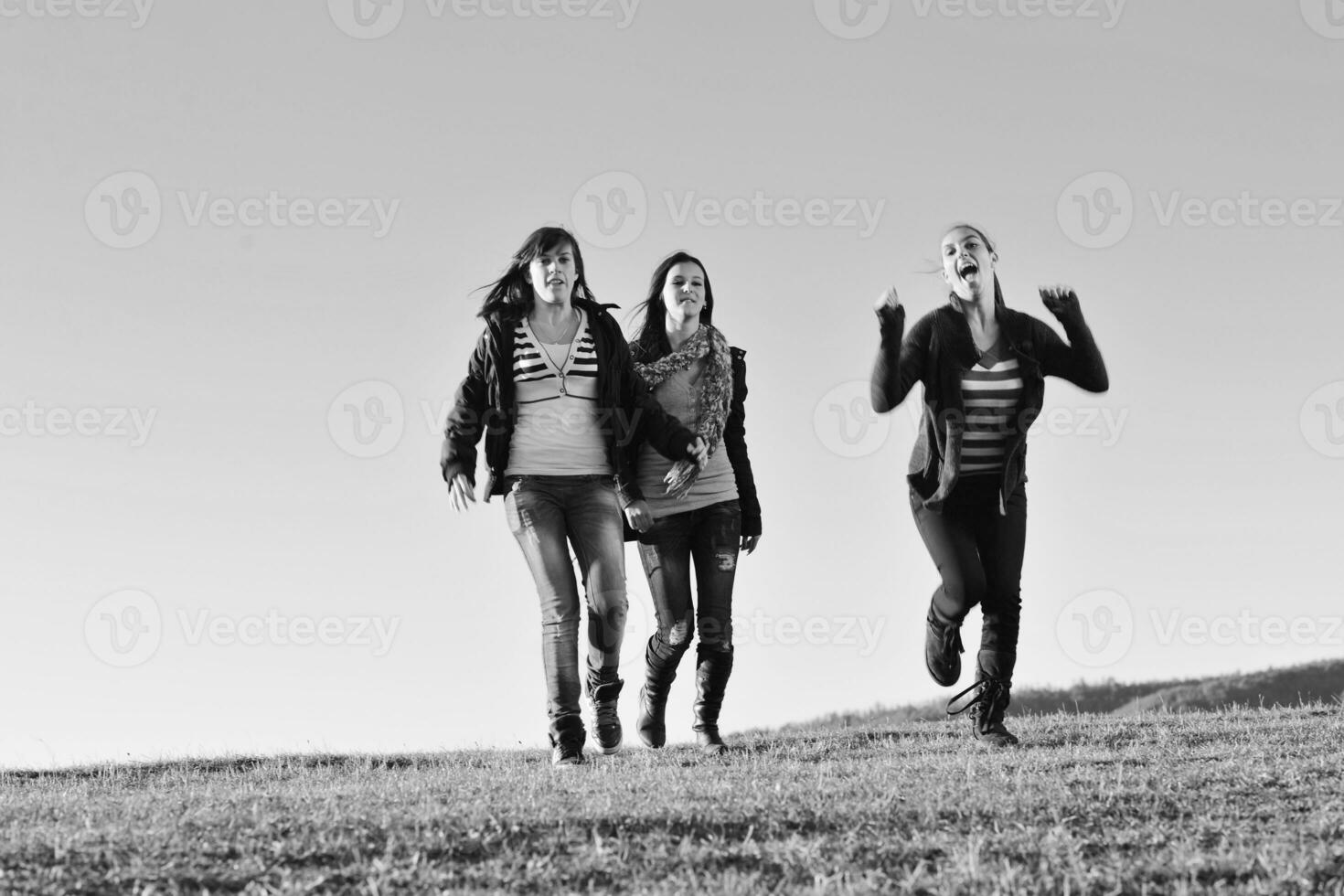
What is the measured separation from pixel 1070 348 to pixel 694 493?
2560 millimetres

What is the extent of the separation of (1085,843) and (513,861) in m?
2.25

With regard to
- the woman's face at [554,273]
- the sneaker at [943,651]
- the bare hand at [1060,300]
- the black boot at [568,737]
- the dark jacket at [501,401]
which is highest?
the woman's face at [554,273]

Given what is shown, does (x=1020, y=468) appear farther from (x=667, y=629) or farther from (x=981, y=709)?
(x=667, y=629)

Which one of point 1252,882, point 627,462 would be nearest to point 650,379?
point 627,462

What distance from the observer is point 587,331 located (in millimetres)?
8805

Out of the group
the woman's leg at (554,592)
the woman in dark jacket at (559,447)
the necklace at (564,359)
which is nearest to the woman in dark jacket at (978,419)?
the woman in dark jacket at (559,447)

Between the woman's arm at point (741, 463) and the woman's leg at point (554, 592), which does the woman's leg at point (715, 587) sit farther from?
the woman's leg at point (554, 592)

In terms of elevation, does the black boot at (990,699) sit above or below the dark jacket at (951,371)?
below

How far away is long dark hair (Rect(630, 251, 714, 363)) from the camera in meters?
9.59

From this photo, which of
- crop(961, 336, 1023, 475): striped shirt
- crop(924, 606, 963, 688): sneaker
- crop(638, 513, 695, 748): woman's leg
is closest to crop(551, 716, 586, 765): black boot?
crop(638, 513, 695, 748): woman's leg

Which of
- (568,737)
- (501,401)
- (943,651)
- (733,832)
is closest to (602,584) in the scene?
(568,737)

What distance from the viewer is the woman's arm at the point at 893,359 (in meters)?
8.82

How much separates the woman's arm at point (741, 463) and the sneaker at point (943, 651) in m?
1.28

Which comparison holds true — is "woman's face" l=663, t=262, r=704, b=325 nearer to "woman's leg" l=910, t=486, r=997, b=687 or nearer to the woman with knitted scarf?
the woman with knitted scarf
